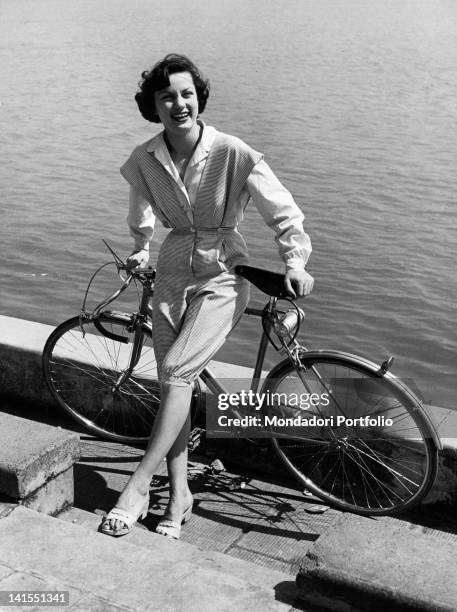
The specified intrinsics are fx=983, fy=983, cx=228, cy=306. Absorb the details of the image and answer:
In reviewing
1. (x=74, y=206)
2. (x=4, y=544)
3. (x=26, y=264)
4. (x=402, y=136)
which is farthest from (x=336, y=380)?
(x=402, y=136)

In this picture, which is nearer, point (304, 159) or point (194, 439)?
point (194, 439)

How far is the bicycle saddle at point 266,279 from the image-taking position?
12.4 ft

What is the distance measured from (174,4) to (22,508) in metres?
40.1

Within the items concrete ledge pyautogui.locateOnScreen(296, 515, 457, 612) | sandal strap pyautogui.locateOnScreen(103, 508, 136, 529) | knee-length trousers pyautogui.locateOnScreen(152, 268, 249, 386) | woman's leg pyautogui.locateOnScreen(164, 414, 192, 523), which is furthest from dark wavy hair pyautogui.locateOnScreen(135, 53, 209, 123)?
concrete ledge pyautogui.locateOnScreen(296, 515, 457, 612)

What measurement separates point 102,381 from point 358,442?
51.4 inches

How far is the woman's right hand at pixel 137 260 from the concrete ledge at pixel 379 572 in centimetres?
161

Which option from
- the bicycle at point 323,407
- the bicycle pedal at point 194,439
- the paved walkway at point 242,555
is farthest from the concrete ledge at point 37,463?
the bicycle at point 323,407

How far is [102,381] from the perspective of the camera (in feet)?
15.3

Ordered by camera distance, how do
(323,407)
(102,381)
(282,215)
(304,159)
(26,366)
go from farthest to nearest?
(304,159)
(26,366)
(102,381)
(323,407)
(282,215)

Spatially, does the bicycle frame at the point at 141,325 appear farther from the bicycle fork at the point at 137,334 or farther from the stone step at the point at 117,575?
the stone step at the point at 117,575

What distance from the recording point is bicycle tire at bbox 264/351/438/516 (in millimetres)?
3777

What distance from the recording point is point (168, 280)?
3.89m

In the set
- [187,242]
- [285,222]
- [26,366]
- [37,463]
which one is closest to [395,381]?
[285,222]

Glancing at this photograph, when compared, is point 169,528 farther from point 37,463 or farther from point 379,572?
point 379,572
